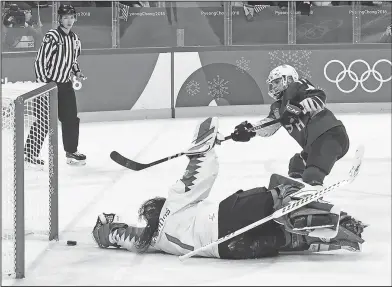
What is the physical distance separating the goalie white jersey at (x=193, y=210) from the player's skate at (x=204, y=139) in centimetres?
3

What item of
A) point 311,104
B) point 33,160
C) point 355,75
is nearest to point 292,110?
point 311,104

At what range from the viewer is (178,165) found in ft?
23.8

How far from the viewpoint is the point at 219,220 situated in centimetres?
428

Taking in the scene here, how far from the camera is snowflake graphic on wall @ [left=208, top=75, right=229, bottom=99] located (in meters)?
9.59

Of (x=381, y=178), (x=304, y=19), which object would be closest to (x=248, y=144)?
(x=381, y=178)

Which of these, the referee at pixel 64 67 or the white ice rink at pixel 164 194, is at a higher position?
the referee at pixel 64 67

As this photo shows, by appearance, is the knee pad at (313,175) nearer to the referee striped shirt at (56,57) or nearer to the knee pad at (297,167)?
the knee pad at (297,167)

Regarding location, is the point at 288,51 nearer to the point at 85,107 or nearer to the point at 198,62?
the point at 198,62

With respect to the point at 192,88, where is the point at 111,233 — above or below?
below

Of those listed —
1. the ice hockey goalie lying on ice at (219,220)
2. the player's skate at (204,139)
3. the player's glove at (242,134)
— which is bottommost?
the ice hockey goalie lying on ice at (219,220)

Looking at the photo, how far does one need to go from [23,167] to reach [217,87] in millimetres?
5588

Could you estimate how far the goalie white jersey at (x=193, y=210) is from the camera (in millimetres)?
4301

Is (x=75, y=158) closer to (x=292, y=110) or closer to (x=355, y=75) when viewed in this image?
(x=292, y=110)

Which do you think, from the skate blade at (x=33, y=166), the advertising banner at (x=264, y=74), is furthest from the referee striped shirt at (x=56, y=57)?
the advertising banner at (x=264, y=74)
